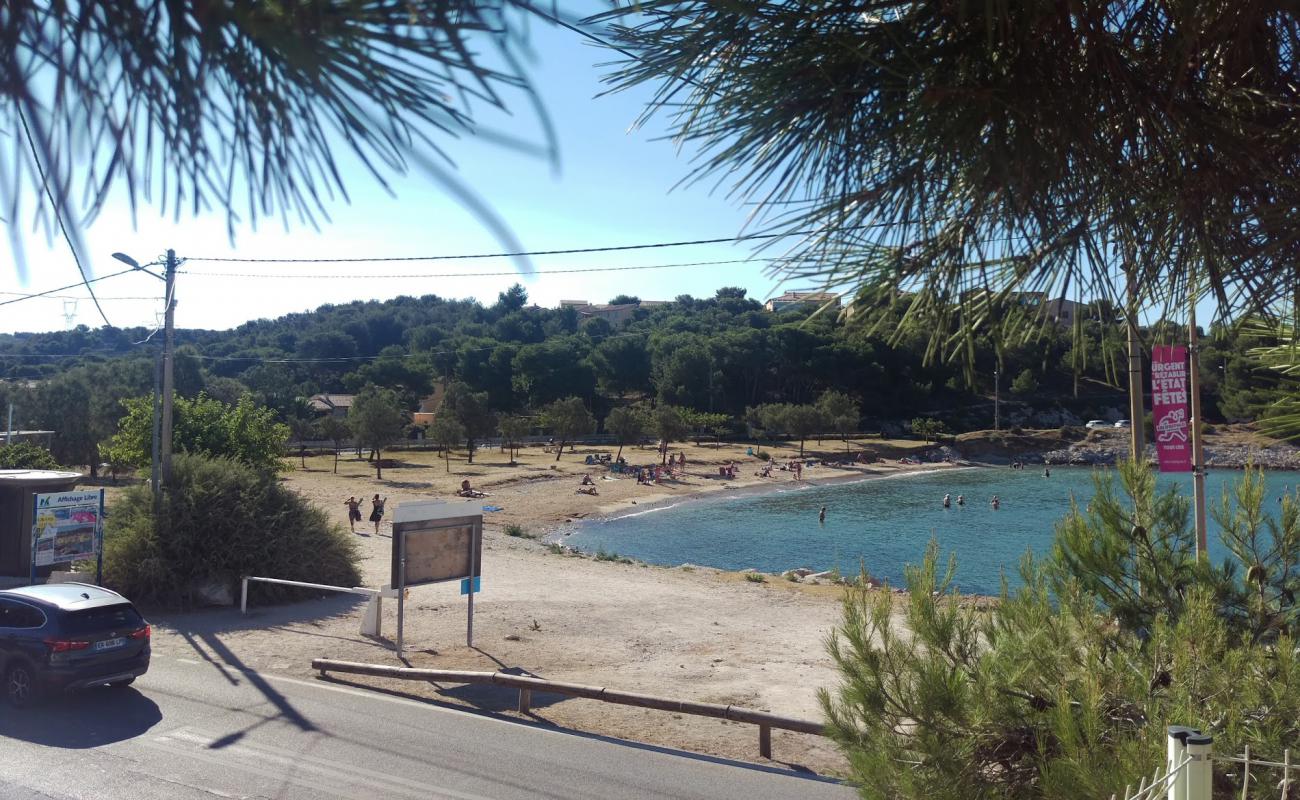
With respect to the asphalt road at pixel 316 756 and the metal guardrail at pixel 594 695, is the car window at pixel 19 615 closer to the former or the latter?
the asphalt road at pixel 316 756

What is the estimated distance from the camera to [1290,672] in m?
3.89

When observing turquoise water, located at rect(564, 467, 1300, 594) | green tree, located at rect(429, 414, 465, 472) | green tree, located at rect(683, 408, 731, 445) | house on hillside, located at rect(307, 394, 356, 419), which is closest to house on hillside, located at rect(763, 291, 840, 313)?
turquoise water, located at rect(564, 467, 1300, 594)

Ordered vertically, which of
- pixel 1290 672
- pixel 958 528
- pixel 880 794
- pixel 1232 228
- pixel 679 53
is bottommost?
pixel 958 528

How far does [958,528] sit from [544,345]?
4618 centimetres

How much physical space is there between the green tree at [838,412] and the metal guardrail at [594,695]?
68.8m

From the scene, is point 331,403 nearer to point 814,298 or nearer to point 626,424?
point 626,424

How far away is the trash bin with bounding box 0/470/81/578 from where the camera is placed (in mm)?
15656

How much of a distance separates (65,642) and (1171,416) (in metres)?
12.3

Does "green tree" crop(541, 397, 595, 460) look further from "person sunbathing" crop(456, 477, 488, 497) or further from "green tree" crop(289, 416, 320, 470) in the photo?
"person sunbathing" crop(456, 477, 488, 497)

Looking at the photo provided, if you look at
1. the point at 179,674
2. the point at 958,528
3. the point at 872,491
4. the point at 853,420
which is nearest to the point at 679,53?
the point at 179,674

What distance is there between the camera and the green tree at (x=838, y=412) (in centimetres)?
7794

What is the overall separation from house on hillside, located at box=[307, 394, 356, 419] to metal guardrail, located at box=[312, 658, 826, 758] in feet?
212

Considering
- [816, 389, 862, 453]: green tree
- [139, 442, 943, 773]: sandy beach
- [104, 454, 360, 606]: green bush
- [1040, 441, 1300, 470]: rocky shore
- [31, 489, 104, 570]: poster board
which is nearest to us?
[139, 442, 943, 773]: sandy beach

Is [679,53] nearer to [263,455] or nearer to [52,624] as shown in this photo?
[52,624]
